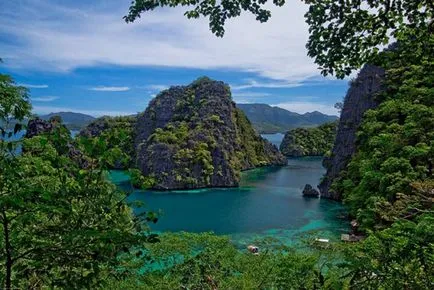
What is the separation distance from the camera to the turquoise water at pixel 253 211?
91.4 feet

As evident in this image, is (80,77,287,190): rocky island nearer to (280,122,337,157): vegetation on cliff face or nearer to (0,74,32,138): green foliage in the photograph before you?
(280,122,337,157): vegetation on cliff face

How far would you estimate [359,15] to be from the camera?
3.50 metres

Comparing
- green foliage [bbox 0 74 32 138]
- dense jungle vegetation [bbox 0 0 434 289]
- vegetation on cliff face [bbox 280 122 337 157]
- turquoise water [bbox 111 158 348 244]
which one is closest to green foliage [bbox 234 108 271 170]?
turquoise water [bbox 111 158 348 244]

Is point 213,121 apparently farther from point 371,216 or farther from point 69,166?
point 69,166

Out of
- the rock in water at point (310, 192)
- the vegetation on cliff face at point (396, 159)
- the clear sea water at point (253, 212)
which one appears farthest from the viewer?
the rock in water at point (310, 192)

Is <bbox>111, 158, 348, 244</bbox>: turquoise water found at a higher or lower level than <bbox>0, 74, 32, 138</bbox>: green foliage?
lower

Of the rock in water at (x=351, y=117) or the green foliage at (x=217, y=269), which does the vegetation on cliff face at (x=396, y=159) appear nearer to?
the rock in water at (x=351, y=117)

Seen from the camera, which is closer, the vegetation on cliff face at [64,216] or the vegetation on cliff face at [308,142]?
the vegetation on cliff face at [64,216]

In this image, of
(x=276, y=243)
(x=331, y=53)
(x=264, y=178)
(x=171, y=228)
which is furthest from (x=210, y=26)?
(x=264, y=178)

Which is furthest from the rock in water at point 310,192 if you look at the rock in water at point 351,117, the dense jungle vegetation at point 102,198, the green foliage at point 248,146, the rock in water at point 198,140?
the dense jungle vegetation at point 102,198

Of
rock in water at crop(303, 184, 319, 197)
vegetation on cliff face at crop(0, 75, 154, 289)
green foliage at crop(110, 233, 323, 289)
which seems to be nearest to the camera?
vegetation on cliff face at crop(0, 75, 154, 289)

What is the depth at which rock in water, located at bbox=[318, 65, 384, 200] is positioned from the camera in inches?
1508

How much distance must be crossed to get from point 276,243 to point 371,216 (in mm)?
6019

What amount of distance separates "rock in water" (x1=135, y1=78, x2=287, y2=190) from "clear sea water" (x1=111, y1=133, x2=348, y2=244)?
266 cm
